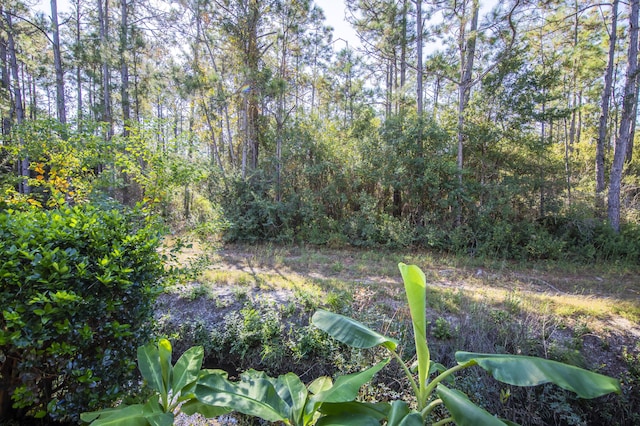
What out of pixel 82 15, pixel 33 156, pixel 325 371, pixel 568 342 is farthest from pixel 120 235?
pixel 82 15

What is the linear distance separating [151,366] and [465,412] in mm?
1948

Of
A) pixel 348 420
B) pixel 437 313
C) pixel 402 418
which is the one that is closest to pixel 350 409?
pixel 348 420

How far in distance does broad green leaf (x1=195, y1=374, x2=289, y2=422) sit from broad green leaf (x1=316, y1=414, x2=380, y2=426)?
257 millimetres

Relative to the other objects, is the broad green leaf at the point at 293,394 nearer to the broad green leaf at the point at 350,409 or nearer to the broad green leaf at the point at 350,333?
the broad green leaf at the point at 350,409

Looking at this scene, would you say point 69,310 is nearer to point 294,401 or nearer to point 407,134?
point 294,401

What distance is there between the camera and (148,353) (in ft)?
6.44

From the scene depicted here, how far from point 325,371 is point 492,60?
927 centimetres

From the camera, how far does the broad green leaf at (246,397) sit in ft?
5.14

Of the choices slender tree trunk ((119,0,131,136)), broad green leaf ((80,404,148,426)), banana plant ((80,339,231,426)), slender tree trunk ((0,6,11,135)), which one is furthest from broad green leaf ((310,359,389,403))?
slender tree trunk ((119,0,131,136))

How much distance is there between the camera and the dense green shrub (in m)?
1.60

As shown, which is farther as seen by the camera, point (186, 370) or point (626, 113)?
point (626, 113)

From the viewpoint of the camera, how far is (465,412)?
4.58ft

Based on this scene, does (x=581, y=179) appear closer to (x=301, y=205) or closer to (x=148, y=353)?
(x=301, y=205)

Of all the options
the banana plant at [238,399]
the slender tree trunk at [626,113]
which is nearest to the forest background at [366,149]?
the slender tree trunk at [626,113]
